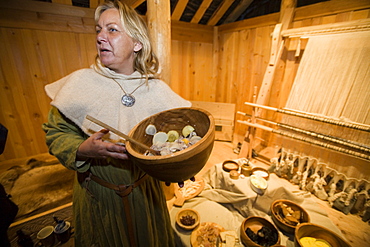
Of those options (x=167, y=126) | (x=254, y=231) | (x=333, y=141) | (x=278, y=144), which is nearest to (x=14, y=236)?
(x=167, y=126)

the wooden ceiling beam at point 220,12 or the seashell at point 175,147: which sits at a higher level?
the wooden ceiling beam at point 220,12

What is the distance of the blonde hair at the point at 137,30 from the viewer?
0.83m

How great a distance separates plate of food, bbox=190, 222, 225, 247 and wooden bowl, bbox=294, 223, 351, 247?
532mm

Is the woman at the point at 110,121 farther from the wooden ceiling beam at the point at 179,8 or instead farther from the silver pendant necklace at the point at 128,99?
the wooden ceiling beam at the point at 179,8

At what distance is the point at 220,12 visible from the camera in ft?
9.37

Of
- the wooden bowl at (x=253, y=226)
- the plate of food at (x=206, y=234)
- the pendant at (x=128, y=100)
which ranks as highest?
the pendant at (x=128, y=100)

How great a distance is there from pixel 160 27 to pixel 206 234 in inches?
65.9

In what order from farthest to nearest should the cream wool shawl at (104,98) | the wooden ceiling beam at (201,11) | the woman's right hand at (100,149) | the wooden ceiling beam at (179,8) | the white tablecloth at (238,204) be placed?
the wooden ceiling beam at (201,11)
the wooden ceiling beam at (179,8)
the white tablecloth at (238,204)
the cream wool shawl at (104,98)
the woman's right hand at (100,149)

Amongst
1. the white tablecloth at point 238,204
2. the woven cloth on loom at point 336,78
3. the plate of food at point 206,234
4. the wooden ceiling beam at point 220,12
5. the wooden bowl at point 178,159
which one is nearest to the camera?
the wooden bowl at point 178,159

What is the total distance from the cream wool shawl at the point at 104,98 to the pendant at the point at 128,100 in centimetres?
1

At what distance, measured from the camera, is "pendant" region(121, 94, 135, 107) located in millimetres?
835

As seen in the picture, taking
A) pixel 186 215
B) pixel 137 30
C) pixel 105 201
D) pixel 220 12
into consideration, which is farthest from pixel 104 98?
pixel 220 12

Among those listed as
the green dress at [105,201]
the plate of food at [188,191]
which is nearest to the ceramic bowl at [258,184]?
the plate of food at [188,191]

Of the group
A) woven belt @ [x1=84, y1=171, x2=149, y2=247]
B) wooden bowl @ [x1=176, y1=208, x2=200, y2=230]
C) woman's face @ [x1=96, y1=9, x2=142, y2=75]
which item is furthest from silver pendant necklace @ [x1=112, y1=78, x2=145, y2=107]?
wooden bowl @ [x1=176, y1=208, x2=200, y2=230]
